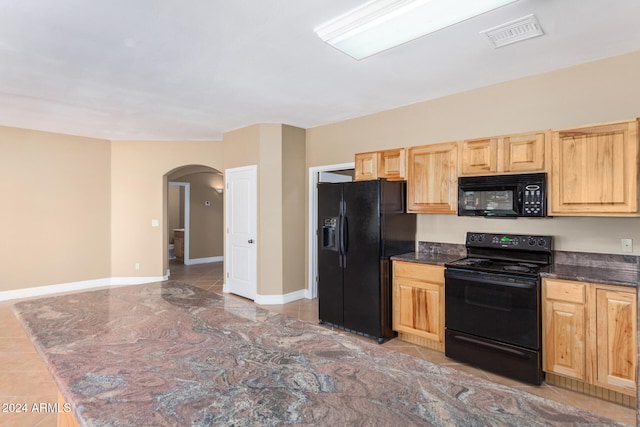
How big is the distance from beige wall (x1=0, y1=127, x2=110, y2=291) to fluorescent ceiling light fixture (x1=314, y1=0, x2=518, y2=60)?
17.6 ft

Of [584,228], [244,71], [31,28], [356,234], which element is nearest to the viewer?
[31,28]

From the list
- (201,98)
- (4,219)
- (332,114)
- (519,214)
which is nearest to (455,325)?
(519,214)

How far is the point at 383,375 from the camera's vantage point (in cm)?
107

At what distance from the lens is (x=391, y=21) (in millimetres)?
2217

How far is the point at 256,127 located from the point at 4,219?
4080 mm

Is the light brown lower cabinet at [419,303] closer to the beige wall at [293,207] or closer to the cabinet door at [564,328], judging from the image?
the cabinet door at [564,328]

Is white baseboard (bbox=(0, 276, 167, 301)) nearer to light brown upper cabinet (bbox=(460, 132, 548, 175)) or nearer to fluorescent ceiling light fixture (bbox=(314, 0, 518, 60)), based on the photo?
fluorescent ceiling light fixture (bbox=(314, 0, 518, 60))

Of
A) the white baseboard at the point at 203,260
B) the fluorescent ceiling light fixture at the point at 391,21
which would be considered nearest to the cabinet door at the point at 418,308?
the fluorescent ceiling light fixture at the point at 391,21

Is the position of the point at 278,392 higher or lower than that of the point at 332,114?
lower

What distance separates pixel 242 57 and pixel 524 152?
101 inches

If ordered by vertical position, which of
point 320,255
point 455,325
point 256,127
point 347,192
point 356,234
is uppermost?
point 256,127

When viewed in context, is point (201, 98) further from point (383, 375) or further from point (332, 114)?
point (383, 375)

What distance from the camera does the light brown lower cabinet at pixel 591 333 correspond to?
2332mm

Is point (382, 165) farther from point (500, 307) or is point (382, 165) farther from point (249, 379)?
point (249, 379)
